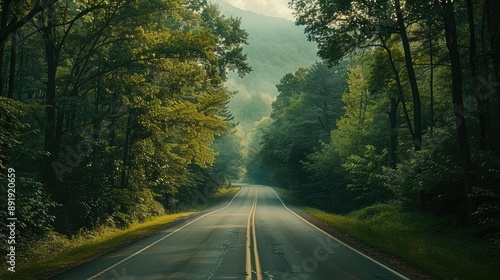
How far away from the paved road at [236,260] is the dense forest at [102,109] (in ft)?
14.7

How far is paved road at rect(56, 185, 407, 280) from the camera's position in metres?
11.7

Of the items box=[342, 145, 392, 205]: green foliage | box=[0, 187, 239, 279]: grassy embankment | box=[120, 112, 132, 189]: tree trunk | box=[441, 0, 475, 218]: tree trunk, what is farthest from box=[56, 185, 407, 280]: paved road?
box=[342, 145, 392, 205]: green foliage

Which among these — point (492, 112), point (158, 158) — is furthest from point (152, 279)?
point (158, 158)

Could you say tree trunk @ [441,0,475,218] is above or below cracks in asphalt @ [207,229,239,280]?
above

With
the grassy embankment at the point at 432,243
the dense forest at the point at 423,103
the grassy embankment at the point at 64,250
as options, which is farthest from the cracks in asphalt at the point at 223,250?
the dense forest at the point at 423,103

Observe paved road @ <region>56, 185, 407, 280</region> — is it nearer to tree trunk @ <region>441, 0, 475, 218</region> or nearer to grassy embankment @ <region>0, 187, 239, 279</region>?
grassy embankment @ <region>0, 187, 239, 279</region>

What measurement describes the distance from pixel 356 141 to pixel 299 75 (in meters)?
32.2

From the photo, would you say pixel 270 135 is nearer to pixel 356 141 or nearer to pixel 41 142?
pixel 356 141

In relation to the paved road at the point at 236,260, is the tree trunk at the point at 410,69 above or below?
above

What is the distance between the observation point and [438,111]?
3136 cm

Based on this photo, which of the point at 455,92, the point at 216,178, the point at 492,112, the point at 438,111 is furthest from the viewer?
the point at 216,178

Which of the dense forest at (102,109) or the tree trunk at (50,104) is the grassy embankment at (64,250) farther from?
the tree trunk at (50,104)

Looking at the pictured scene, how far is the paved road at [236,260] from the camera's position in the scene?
11719 millimetres

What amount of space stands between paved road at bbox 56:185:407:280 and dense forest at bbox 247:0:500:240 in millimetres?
5010
